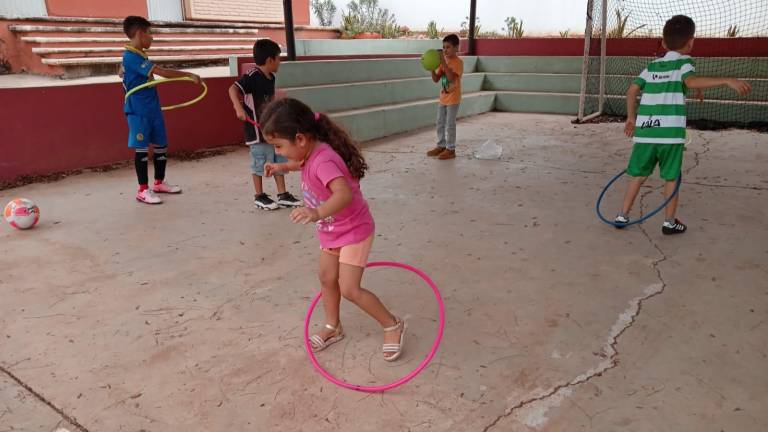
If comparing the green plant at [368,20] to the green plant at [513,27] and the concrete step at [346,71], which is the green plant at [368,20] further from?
the concrete step at [346,71]

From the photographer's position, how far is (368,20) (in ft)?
50.6

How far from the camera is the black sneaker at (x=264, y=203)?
4395 millimetres

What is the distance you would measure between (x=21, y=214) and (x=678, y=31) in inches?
A: 177

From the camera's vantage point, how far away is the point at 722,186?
4871 mm

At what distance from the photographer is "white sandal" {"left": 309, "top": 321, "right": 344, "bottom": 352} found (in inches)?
94.0

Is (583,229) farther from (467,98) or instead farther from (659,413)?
(467,98)

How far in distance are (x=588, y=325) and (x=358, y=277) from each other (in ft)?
3.73

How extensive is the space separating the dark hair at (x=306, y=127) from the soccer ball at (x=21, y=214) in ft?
8.90

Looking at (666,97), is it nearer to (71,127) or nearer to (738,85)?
(738,85)

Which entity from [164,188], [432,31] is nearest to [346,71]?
[164,188]

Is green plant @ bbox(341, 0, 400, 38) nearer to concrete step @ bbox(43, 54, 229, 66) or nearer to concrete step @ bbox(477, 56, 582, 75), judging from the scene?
concrete step @ bbox(477, 56, 582, 75)

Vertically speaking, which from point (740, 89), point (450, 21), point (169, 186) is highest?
point (450, 21)

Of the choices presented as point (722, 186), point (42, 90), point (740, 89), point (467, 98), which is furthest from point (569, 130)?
point (42, 90)

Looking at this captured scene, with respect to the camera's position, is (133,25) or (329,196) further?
(133,25)
